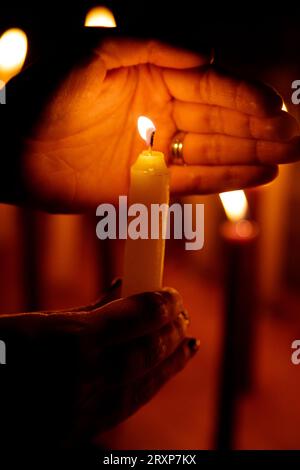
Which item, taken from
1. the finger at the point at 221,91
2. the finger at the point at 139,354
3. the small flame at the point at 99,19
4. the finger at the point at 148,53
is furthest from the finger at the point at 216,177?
the small flame at the point at 99,19

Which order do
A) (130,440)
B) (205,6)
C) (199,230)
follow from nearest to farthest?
(130,440) → (205,6) → (199,230)

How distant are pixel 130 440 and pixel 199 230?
2464 millimetres

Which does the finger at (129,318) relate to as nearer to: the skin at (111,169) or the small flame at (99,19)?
the skin at (111,169)

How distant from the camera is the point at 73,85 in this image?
1.22 m

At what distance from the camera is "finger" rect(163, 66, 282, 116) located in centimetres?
112

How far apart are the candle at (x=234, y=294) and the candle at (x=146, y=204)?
375mm

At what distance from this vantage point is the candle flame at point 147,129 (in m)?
1.02

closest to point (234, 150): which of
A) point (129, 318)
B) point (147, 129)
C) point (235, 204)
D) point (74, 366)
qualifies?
point (235, 204)

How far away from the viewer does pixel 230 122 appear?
124cm

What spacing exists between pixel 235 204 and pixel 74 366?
26.1 inches

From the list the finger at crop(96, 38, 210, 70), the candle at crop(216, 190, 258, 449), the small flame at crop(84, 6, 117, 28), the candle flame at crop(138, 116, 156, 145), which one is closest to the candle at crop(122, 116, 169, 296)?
the candle flame at crop(138, 116, 156, 145)

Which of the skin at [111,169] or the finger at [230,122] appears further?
the finger at [230,122]

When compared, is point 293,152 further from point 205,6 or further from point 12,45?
point 205,6
